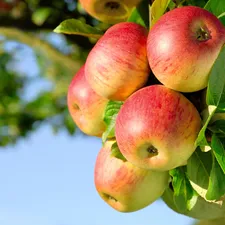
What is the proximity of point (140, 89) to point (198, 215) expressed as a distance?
28 centimetres

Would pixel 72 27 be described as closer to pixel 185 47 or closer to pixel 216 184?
pixel 185 47

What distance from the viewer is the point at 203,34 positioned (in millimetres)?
936

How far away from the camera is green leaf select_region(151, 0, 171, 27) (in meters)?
1.00

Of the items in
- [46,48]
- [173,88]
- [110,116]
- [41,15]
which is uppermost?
[173,88]

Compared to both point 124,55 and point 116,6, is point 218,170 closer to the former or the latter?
point 124,55

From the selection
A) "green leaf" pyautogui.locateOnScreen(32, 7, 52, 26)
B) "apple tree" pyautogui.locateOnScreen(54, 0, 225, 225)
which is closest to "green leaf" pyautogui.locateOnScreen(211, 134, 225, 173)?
"apple tree" pyautogui.locateOnScreen(54, 0, 225, 225)

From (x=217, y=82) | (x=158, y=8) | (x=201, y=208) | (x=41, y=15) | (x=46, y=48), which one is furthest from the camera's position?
(x=46, y=48)

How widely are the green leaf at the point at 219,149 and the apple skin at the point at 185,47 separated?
77mm

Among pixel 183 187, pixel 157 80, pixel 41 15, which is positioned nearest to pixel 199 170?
pixel 183 187

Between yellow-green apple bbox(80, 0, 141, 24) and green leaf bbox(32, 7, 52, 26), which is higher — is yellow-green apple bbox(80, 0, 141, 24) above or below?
above

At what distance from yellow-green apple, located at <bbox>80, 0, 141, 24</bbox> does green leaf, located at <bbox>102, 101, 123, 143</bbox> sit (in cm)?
21

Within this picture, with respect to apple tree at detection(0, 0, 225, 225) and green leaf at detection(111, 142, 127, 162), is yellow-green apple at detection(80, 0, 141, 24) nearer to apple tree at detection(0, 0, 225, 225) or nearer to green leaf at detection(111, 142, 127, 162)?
apple tree at detection(0, 0, 225, 225)

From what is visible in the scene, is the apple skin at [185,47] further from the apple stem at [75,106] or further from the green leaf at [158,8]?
the apple stem at [75,106]

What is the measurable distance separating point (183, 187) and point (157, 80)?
17 cm
